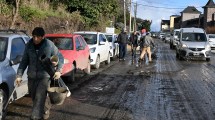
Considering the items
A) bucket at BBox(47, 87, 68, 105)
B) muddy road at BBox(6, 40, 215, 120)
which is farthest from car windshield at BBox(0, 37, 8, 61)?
bucket at BBox(47, 87, 68, 105)

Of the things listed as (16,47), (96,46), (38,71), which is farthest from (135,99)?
(96,46)

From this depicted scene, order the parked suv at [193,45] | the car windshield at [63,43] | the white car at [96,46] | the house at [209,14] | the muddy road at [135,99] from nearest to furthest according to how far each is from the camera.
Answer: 1. the muddy road at [135,99]
2. the car windshield at [63,43]
3. the white car at [96,46]
4. the parked suv at [193,45]
5. the house at [209,14]

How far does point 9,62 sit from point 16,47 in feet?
2.74

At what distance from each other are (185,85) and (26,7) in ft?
43.6

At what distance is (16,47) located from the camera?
29.2 feet

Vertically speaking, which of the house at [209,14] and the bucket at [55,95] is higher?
the house at [209,14]

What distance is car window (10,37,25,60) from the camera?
8.59 meters

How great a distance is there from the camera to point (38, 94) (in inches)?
260

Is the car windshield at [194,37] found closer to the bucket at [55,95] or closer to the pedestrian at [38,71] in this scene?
the bucket at [55,95]

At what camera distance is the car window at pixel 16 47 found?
28.2 feet

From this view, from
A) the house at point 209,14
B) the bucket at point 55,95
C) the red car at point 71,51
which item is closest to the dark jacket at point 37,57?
the bucket at point 55,95

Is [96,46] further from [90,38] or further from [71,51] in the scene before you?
[71,51]

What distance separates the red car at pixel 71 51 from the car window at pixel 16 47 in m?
3.25

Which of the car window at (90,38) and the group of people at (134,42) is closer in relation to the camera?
the car window at (90,38)
